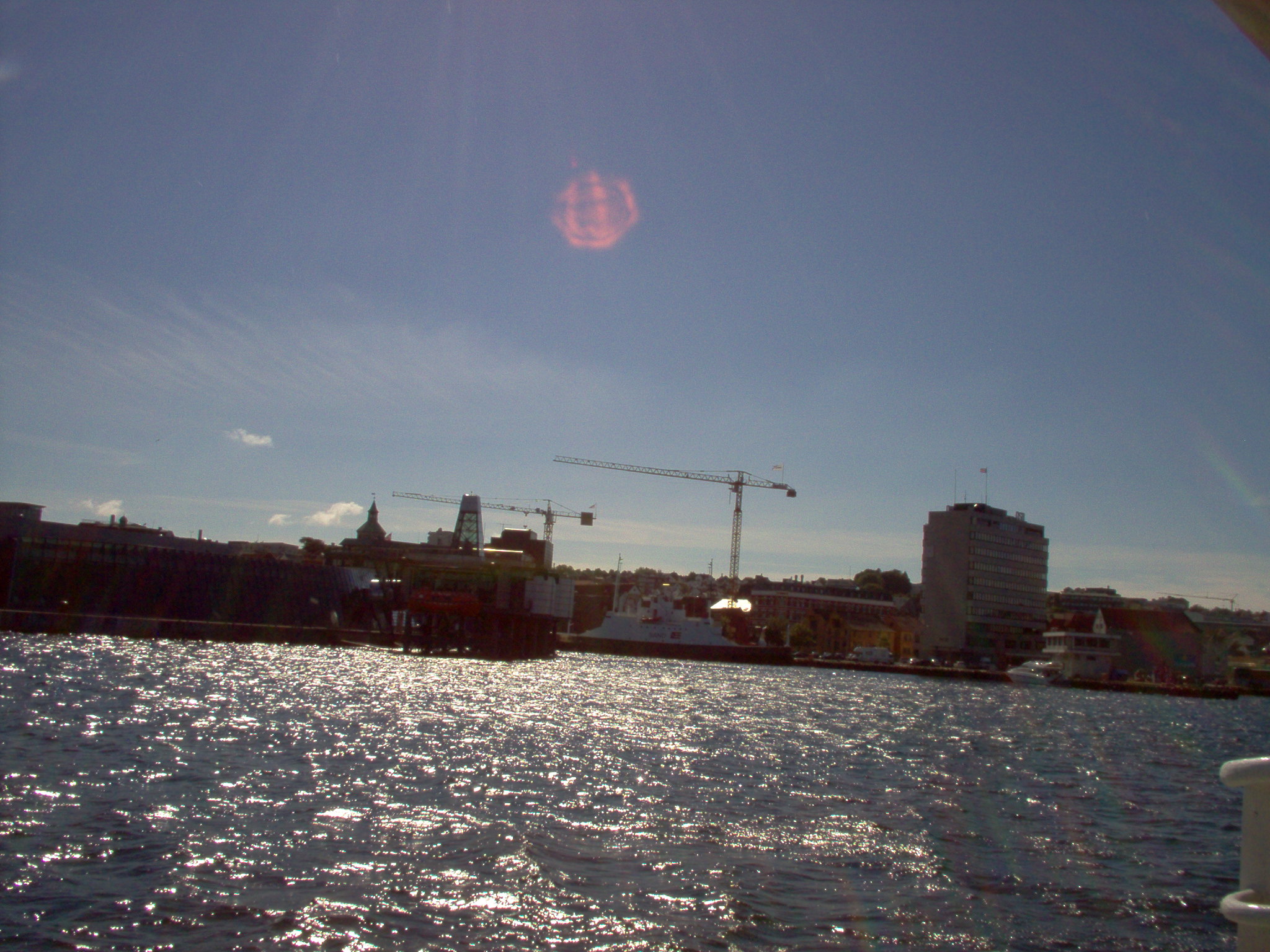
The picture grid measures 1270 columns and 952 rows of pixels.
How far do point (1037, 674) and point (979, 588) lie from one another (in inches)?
1471

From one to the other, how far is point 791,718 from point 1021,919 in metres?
27.0

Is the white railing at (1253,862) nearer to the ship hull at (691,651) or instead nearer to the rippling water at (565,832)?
the rippling water at (565,832)

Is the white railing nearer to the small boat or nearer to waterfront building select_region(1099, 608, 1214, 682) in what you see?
the small boat

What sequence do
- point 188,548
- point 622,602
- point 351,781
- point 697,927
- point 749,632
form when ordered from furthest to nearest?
point 749,632 < point 622,602 < point 188,548 < point 351,781 < point 697,927

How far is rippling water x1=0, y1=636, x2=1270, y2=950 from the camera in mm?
10664

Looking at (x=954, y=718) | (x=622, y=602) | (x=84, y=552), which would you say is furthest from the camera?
(x=622, y=602)

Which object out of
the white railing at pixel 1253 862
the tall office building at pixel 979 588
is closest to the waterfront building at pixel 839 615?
the tall office building at pixel 979 588

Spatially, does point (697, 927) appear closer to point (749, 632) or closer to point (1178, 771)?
point (1178, 771)

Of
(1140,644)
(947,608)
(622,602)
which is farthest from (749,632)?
(1140,644)

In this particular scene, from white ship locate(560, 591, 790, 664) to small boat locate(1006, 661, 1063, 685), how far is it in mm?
25452

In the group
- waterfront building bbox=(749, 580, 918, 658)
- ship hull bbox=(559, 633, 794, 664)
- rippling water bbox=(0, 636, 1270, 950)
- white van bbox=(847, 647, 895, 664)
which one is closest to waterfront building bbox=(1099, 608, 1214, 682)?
waterfront building bbox=(749, 580, 918, 658)

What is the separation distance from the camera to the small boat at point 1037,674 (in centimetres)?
11006

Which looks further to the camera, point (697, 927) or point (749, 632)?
point (749, 632)

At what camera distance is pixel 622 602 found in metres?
125
